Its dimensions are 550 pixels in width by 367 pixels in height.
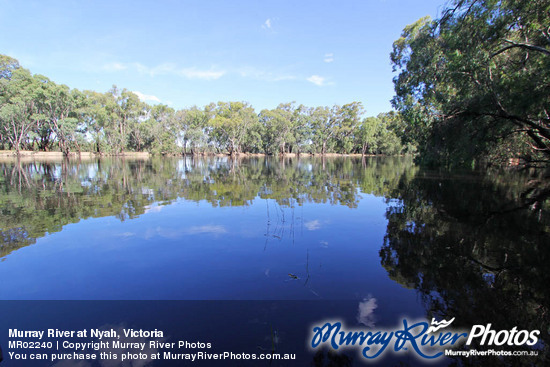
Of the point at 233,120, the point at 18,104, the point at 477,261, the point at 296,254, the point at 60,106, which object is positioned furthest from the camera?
the point at 233,120

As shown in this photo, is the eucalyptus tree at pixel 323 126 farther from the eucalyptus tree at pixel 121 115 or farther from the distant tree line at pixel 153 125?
the eucalyptus tree at pixel 121 115

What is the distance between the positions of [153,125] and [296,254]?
74596mm

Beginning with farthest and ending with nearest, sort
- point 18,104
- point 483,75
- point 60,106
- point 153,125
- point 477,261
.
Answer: point 153,125
point 60,106
point 18,104
point 483,75
point 477,261

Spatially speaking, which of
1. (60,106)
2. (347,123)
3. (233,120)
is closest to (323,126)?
(347,123)

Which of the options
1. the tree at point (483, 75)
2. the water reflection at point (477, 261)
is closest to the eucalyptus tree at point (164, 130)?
the tree at point (483, 75)

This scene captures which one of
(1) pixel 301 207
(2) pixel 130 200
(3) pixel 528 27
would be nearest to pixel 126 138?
(2) pixel 130 200

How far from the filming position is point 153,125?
7012cm

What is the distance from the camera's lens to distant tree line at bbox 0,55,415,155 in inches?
1925

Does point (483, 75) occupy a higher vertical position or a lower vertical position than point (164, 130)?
lower

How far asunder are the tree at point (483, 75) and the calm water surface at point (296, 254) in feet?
13.7

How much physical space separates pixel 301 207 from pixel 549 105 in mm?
12239

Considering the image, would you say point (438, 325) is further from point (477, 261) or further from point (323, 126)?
point (323, 126)

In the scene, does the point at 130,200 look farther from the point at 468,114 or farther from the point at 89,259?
the point at 468,114

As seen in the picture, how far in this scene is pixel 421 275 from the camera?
5062mm
